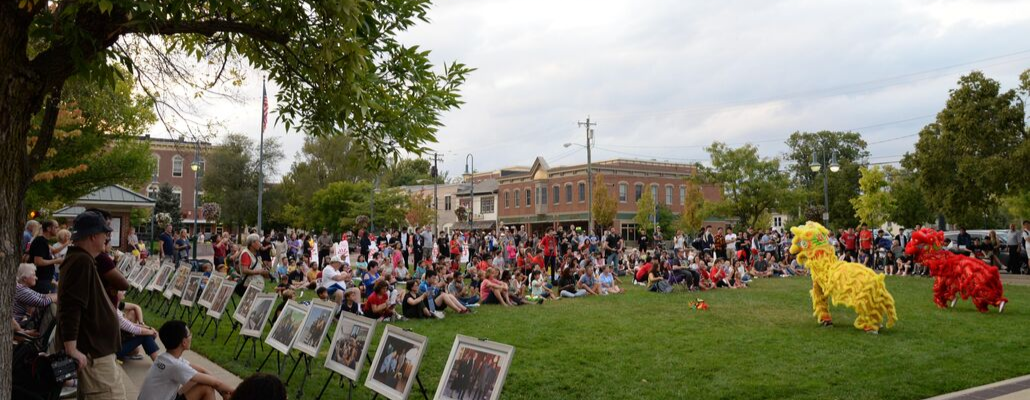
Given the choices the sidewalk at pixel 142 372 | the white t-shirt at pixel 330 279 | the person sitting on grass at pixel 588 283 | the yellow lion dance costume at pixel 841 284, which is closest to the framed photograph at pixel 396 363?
the sidewalk at pixel 142 372

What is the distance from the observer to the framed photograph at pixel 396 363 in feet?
→ 18.8

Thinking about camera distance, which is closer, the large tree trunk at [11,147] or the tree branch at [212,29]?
the large tree trunk at [11,147]

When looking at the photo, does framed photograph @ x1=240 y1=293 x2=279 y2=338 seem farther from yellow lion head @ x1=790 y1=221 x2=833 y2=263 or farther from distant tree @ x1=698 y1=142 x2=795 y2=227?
distant tree @ x1=698 y1=142 x2=795 y2=227

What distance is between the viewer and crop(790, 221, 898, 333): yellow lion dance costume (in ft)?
38.0

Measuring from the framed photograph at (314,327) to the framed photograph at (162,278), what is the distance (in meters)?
8.03

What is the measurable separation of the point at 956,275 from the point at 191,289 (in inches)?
580

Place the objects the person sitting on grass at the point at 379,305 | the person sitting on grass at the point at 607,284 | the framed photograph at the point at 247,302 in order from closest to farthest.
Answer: the framed photograph at the point at 247,302
the person sitting on grass at the point at 379,305
the person sitting on grass at the point at 607,284

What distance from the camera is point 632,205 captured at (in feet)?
205

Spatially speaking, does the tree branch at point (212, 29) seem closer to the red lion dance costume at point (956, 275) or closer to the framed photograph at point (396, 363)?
the framed photograph at point (396, 363)

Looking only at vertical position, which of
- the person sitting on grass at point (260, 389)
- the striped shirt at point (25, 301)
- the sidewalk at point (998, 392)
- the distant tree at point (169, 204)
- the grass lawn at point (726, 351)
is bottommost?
the sidewalk at point (998, 392)

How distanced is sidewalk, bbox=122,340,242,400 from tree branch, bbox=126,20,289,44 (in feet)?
12.5

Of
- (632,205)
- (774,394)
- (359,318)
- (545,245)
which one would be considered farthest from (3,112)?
(632,205)

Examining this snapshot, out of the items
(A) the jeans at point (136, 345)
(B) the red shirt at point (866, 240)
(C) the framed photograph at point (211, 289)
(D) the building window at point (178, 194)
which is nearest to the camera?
(A) the jeans at point (136, 345)

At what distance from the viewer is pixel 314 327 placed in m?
7.51
